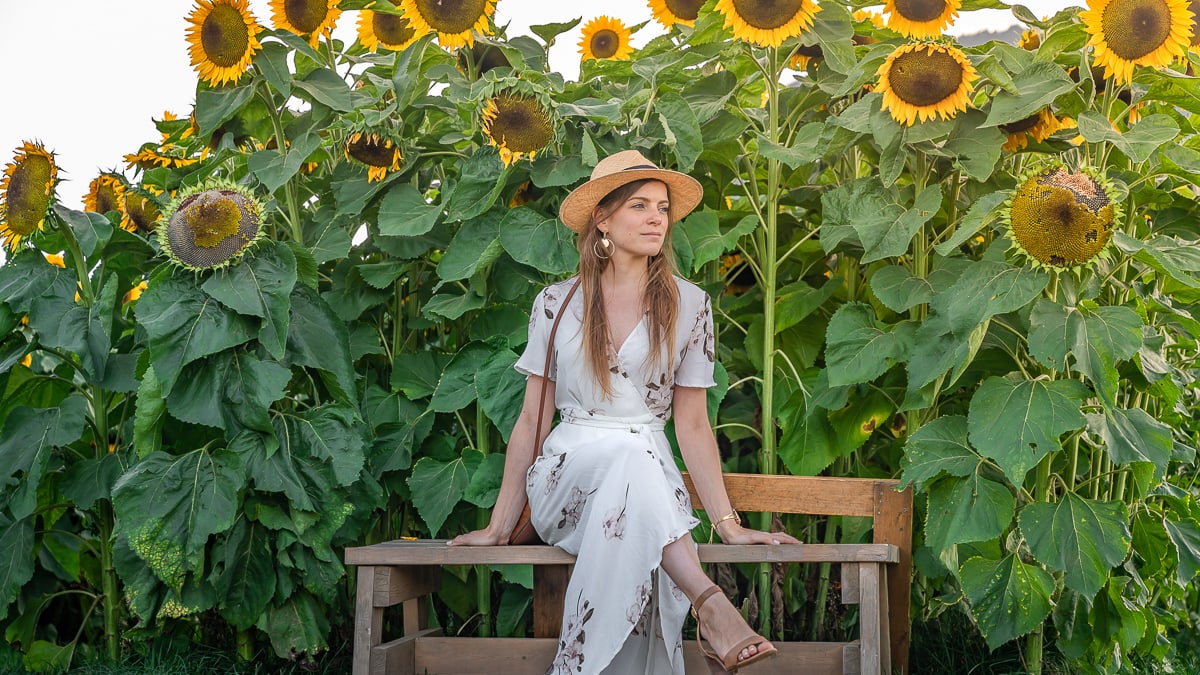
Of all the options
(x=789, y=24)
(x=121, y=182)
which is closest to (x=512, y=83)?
(x=789, y=24)

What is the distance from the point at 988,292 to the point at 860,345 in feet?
1.33

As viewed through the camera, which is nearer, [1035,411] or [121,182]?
[1035,411]

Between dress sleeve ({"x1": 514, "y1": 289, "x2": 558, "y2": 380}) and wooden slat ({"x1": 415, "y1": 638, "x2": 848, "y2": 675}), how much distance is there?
700mm

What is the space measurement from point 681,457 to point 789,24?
3.97 ft

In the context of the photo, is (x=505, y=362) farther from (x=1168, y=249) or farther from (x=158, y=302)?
(x=1168, y=249)

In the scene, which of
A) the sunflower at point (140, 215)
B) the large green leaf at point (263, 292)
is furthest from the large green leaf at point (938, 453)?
the sunflower at point (140, 215)

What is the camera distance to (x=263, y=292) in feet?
10.3

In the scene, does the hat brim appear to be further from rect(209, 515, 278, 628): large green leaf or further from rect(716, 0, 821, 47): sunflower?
rect(209, 515, 278, 628): large green leaf

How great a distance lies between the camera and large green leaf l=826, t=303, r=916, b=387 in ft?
10.0

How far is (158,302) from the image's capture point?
10.2 feet

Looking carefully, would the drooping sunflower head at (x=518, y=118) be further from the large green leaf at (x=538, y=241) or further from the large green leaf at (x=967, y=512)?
the large green leaf at (x=967, y=512)

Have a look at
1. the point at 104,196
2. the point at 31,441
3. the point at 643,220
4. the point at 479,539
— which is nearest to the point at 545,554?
the point at 479,539

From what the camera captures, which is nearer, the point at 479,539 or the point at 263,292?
the point at 479,539

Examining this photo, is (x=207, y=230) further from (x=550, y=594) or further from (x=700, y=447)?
(x=700, y=447)
